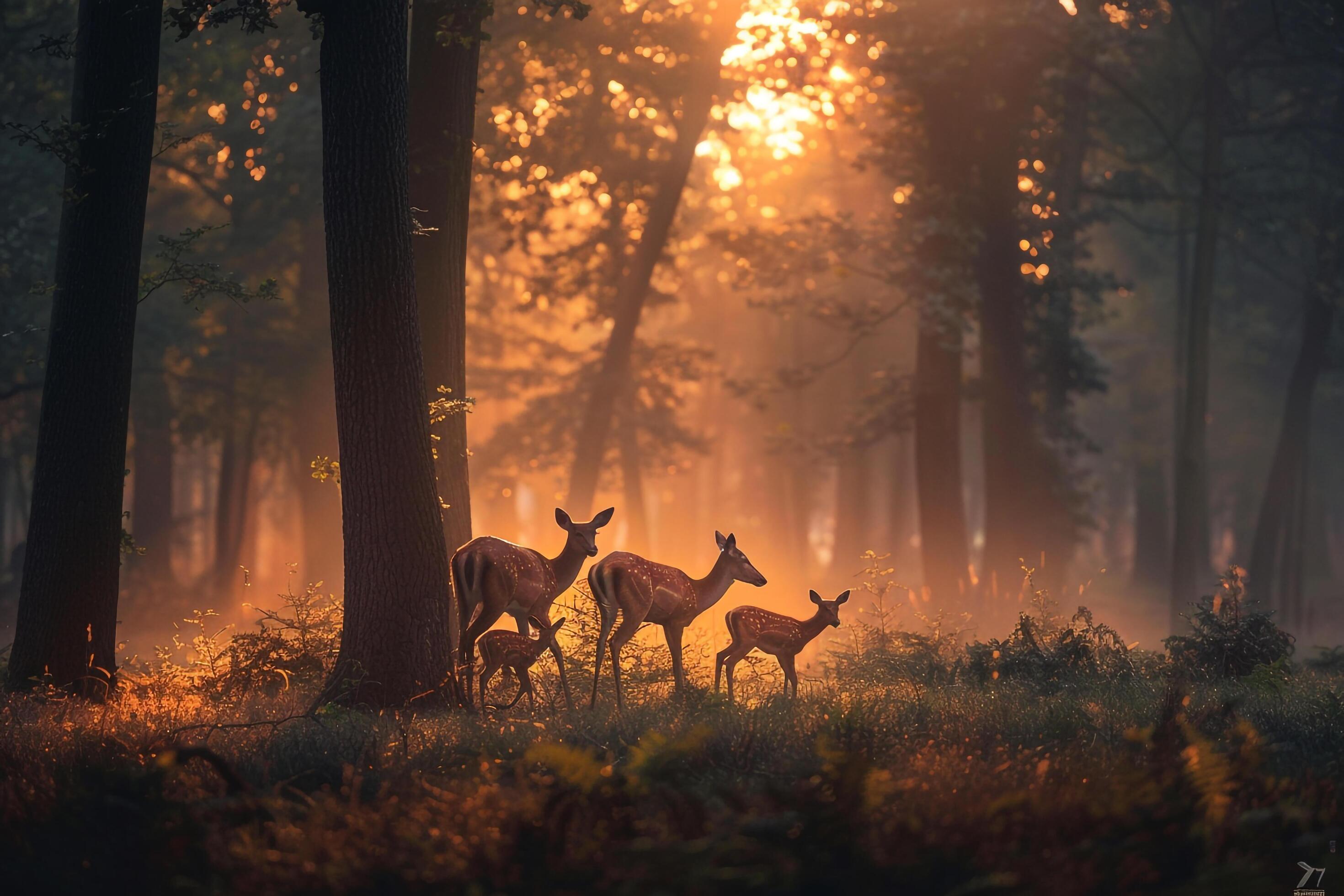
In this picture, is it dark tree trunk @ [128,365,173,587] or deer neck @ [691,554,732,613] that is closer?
deer neck @ [691,554,732,613]

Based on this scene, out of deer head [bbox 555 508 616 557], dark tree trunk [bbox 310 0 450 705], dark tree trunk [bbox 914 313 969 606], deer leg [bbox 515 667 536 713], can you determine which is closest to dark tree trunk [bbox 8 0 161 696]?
dark tree trunk [bbox 310 0 450 705]

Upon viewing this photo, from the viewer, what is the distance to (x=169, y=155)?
27.5 metres

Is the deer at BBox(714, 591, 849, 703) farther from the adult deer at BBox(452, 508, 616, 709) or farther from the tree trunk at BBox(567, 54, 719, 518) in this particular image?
the tree trunk at BBox(567, 54, 719, 518)

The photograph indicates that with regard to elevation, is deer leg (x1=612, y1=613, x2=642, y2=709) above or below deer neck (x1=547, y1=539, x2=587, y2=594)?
below

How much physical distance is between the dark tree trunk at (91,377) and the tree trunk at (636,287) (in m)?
10.8

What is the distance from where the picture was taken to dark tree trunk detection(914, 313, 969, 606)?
20.1 m

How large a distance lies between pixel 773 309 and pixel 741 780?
55.4 feet

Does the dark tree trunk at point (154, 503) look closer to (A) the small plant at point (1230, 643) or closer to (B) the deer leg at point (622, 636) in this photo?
(B) the deer leg at point (622, 636)

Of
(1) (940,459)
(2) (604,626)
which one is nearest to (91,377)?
(2) (604,626)

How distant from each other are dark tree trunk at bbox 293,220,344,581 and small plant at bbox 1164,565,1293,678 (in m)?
17.5

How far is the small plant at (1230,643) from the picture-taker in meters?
11.2

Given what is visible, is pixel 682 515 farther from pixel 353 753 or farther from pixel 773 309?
pixel 353 753

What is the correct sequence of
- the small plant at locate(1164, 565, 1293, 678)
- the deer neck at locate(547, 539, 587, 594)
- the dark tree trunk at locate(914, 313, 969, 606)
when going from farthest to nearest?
the dark tree trunk at locate(914, 313, 969, 606) < the small plant at locate(1164, 565, 1293, 678) < the deer neck at locate(547, 539, 587, 594)

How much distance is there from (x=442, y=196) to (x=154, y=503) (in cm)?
2117
